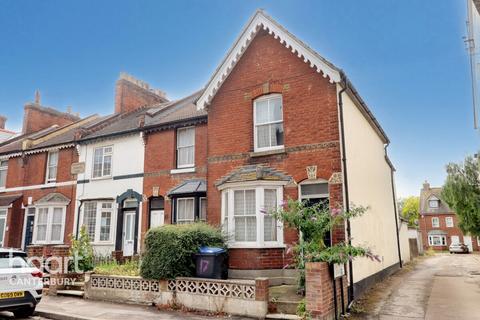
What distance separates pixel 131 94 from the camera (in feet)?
77.8

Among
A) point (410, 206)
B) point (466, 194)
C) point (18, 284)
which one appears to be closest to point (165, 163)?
point (18, 284)

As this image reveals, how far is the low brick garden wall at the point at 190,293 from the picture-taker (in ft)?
28.9

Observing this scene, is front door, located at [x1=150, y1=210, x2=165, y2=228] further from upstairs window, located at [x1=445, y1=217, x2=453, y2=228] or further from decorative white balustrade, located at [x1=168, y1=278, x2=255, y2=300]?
upstairs window, located at [x1=445, y1=217, x2=453, y2=228]

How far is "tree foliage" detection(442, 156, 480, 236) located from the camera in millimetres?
19188

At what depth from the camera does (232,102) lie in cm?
1376

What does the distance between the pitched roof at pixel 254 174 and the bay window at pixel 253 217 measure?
0.31 metres

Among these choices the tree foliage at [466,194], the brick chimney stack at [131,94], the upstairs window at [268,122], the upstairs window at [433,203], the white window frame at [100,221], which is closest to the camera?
the upstairs window at [268,122]

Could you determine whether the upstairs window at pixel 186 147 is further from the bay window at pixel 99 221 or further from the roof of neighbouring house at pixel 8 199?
the roof of neighbouring house at pixel 8 199

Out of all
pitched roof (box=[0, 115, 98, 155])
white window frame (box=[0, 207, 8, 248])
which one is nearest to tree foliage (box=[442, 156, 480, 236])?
pitched roof (box=[0, 115, 98, 155])

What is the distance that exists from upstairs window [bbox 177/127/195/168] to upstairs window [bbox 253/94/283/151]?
4.40 metres

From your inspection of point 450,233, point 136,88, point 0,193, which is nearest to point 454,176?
point 136,88

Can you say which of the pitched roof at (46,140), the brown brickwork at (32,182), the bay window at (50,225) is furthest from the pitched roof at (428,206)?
the bay window at (50,225)

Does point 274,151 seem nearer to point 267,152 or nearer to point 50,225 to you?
point 267,152

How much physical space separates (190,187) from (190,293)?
6110mm
